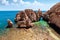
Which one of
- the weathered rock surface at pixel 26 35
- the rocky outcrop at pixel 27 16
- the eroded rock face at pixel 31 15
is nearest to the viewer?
A: the weathered rock surface at pixel 26 35

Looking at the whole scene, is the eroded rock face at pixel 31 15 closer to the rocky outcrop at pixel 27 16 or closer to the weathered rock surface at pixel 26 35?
the rocky outcrop at pixel 27 16

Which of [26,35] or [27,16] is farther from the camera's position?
[27,16]

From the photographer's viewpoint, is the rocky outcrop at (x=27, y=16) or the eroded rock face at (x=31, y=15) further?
the eroded rock face at (x=31, y=15)

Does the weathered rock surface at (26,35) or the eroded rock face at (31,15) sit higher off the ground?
the eroded rock face at (31,15)

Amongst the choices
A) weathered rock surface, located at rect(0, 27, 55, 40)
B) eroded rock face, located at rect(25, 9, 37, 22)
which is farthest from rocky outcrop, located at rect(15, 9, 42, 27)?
weathered rock surface, located at rect(0, 27, 55, 40)

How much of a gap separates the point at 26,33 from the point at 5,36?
18.1ft

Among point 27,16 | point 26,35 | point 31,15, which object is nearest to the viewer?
point 26,35

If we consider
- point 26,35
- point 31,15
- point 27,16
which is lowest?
point 26,35

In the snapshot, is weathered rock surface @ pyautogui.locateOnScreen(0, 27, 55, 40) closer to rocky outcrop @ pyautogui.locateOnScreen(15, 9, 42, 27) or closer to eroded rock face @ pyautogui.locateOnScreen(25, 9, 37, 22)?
rocky outcrop @ pyautogui.locateOnScreen(15, 9, 42, 27)

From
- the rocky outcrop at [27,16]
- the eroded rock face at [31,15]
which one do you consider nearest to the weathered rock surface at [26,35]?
the rocky outcrop at [27,16]

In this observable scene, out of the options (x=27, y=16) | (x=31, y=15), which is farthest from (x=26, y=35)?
(x=31, y=15)

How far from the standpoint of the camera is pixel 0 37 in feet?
116

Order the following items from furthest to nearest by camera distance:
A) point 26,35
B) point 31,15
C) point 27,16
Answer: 1. point 31,15
2. point 27,16
3. point 26,35

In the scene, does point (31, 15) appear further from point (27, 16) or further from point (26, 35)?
point (26, 35)
